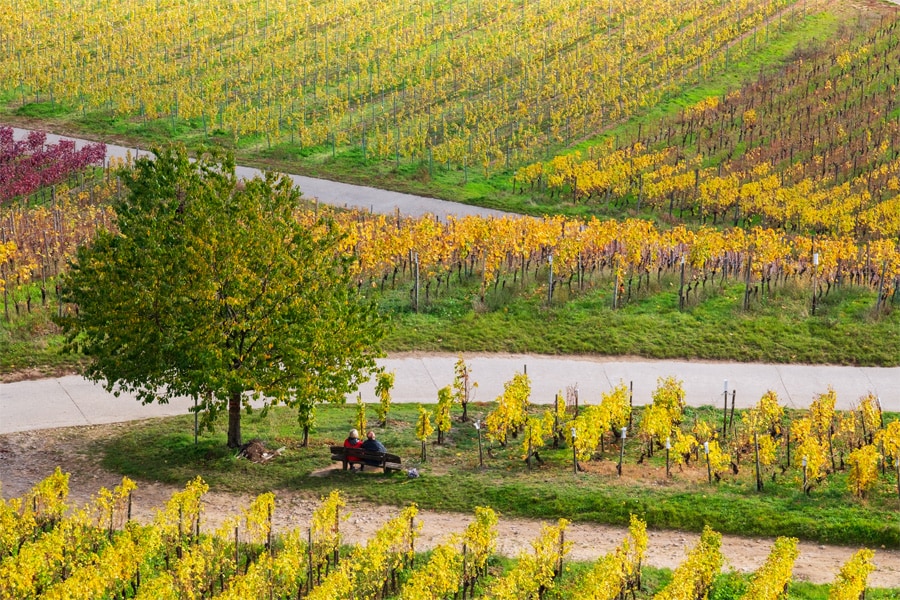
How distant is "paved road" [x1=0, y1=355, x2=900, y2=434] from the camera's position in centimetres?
2523

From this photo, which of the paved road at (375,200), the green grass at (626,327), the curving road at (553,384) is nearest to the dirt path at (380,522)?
the curving road at (553,384)

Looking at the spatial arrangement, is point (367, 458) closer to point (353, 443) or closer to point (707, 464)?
point (353, 443)

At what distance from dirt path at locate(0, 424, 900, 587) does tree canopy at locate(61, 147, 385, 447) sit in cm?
164

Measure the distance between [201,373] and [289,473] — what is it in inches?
105

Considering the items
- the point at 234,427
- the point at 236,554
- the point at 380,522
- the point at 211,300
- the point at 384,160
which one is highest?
the point at 384,160

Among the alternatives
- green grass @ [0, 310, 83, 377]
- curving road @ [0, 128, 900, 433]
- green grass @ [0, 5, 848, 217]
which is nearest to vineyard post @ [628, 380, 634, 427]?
curving road @ [0, 128, 900, 433]

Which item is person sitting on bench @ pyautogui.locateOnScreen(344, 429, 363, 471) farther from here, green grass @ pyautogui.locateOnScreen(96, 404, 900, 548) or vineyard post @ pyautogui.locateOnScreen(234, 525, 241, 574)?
vineyard post @ pyautogui.locateOnScreen(234, 525, 241, 574)

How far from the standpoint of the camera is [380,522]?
20531 mm

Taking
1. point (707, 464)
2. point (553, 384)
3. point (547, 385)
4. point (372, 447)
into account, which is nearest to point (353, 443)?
point (372, 447)

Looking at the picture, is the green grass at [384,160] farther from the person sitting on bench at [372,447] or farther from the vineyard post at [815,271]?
the person sitting on bench at [372,447]

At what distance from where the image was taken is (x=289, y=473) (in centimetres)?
2239

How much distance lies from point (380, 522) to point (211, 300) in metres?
4.97

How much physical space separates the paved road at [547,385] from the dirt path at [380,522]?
1641 millimetres

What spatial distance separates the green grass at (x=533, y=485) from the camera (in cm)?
2055
